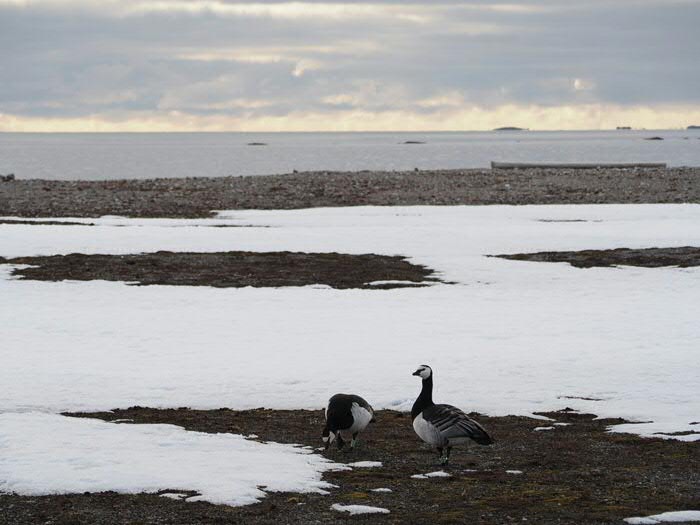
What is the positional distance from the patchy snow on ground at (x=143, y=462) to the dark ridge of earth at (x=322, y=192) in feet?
99.3

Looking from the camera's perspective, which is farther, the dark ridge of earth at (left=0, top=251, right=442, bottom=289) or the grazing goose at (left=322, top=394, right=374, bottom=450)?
the dark ridge of earth at (left=0, top=251, right=442, bottom=289)

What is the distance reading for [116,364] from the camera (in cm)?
1628

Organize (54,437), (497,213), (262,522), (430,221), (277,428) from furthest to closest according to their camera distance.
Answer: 1. (497,213)
2. (430,221)
3. (277,428)
4. (54,437)
5. (262,522)

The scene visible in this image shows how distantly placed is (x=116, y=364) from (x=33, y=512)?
6972 millimetres

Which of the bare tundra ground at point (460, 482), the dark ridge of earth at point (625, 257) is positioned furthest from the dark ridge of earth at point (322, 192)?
the bare tundra ground at point (460, 482)

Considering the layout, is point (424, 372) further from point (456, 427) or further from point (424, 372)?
point (456, 427)

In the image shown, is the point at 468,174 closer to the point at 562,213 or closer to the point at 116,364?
the point at 562,213

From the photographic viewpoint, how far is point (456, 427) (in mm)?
10922

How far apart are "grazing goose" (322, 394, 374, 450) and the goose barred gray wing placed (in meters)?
0.81

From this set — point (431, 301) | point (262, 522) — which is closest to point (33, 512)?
point (262, 522)

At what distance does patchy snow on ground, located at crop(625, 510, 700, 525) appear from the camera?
909 cm

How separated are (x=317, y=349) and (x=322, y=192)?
Answer: 1328 inches

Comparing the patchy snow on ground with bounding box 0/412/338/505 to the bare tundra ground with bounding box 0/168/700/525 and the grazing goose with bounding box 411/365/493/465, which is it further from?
the grazing goose with bounding box 411/365/493/465

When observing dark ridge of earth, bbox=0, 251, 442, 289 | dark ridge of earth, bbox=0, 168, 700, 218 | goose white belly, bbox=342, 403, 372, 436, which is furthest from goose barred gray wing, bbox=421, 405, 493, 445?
dark ridge of earth, bbox=0, 168, 700, 218
